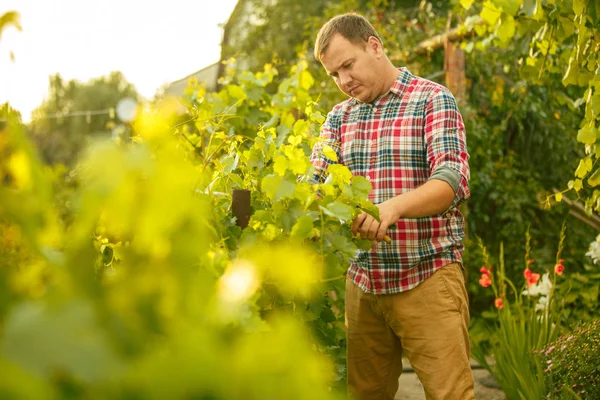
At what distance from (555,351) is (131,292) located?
2776 millimetres

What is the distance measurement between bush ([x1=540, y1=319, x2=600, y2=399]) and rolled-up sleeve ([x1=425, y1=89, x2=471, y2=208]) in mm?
1014

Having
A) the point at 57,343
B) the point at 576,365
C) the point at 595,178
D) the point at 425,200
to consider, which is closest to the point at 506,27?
the point at 595,178

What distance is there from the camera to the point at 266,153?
1622 millimetres

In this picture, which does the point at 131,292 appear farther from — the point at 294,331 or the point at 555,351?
the point at 555,351

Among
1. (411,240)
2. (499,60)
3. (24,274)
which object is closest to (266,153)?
(411,240)

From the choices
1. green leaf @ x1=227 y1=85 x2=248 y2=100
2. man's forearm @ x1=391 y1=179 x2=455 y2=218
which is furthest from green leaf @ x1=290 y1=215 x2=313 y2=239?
green leaf @ x1=227 y1=85 x2=248 y2=100

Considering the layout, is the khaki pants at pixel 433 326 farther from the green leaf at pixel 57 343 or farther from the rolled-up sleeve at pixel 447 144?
the green leaf at pixel 57 343

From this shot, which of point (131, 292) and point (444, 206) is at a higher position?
point (131, 292)

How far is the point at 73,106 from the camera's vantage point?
1148 inches

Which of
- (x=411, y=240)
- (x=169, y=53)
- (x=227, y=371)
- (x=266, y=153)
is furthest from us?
(x=169, y=53)

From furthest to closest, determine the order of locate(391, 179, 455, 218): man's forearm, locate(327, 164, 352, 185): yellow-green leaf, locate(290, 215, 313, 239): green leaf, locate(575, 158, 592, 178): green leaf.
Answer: locate(575, 158, 592, 178): green leaf, locate(391, 179, 455, 218): man's forearm, locate(327, 164, 352, 185): yellow-green leaf, locate(290, 215, 313, 239): green leaf

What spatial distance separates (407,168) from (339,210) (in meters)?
0.86

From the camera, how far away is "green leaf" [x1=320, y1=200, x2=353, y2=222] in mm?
1300

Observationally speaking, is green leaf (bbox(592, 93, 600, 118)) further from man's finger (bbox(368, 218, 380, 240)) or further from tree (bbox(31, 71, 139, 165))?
tree (bbox(31, 71, 139, 165))
